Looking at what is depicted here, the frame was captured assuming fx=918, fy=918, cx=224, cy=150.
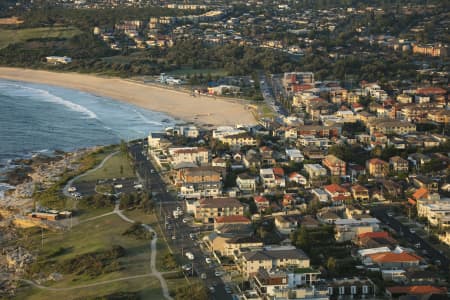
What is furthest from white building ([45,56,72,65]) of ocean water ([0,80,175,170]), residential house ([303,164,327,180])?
residential house ([303,164,327,180])

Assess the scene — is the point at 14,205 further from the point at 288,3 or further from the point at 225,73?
the point at 288,3

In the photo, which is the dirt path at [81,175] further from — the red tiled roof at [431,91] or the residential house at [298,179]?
the red tiled roof at [431,91]

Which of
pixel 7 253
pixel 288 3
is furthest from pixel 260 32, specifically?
pixel 7 253

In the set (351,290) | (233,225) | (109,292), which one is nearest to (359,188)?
(233,225)

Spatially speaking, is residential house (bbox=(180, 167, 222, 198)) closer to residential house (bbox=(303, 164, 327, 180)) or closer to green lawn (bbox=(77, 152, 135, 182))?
green lawn (bbox=(77, 152, 135, 182))

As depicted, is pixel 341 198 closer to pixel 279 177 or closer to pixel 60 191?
pixel 279 177
